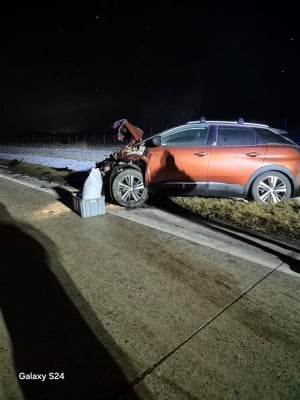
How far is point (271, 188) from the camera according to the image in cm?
614

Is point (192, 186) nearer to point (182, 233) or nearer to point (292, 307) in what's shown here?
point (182, 233)

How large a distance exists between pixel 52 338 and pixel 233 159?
472 centimetres

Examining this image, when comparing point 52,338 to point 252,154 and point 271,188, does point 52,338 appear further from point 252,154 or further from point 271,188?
point 271,188

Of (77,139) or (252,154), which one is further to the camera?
(77,139)

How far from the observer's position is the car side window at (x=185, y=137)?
20.4 ft

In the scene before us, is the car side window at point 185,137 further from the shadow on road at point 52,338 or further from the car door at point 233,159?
the shadow on road at point 52,338

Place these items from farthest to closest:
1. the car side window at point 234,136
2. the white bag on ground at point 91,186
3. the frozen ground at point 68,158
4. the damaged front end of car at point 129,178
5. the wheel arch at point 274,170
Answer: the frozen ground at point 68,158, the damaged front end of car at point 129,178, the car side window at point 234,136, the wheel arch at point 274,170, the white bag on ground at point 91,186

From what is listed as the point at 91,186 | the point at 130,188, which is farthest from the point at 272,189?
the point at 91,186

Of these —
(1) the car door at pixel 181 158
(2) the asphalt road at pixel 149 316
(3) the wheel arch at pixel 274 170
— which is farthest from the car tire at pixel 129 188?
(3) the wheel arch at pixel 274 170

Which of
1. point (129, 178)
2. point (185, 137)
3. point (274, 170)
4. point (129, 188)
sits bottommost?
point (129, 188)

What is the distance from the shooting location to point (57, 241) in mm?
4691

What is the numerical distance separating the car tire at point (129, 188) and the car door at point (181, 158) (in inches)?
10.6

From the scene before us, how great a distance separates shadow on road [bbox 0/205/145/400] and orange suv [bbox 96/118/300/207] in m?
3.00

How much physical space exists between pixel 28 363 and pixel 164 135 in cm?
490
